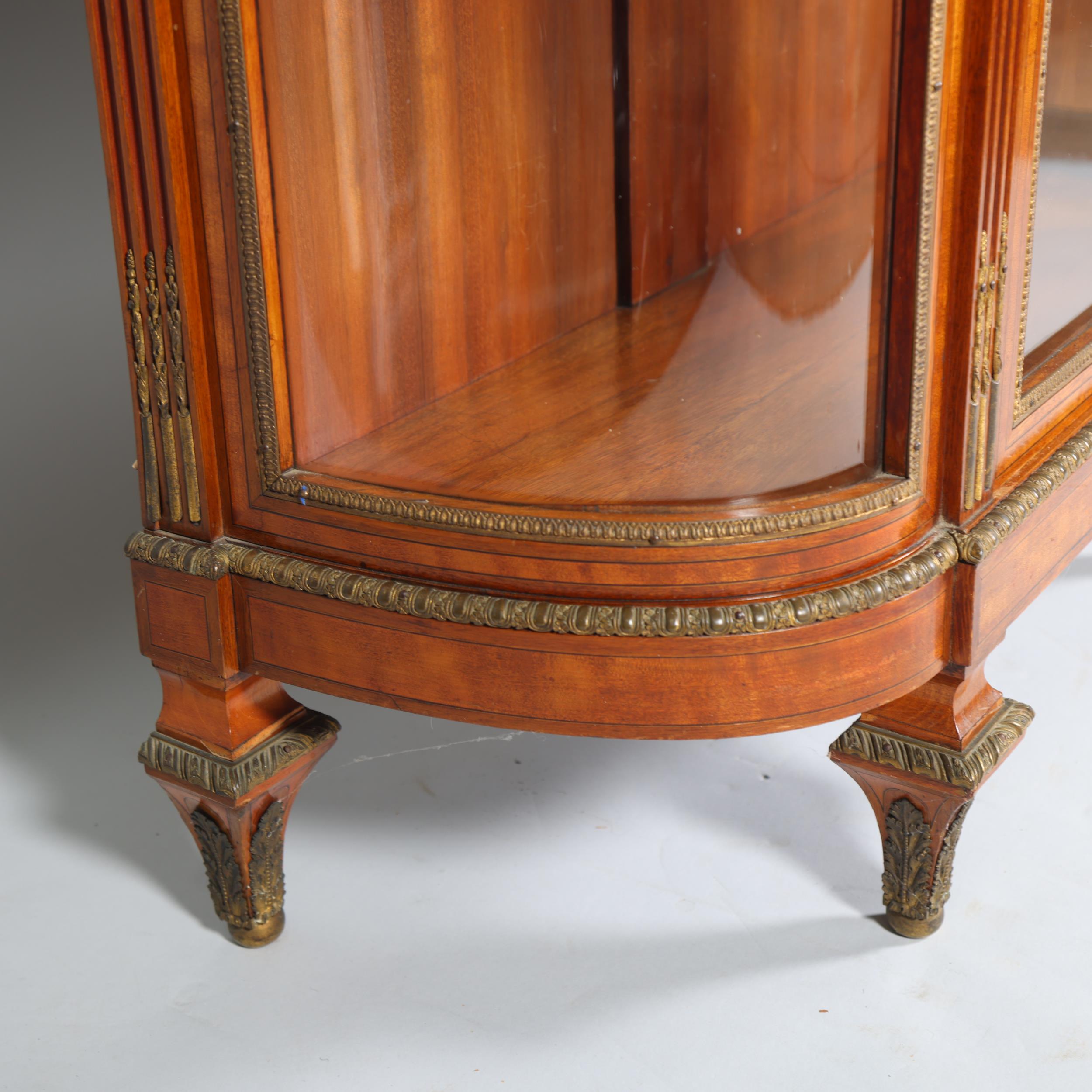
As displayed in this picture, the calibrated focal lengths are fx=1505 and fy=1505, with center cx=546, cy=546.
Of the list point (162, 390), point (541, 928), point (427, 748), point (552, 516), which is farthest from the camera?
point (427, 748)

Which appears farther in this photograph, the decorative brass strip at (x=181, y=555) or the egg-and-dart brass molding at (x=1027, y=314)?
the decorative brass strip at (x=181, y=555)

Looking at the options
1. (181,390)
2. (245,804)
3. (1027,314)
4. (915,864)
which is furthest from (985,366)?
(245,804)

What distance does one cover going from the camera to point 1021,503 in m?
1.31

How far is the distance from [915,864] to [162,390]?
819mm

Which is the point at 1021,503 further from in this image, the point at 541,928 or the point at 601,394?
the point at 541,928

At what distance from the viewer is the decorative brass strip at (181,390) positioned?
1.24 metres

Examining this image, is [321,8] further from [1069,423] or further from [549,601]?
[1069,423]

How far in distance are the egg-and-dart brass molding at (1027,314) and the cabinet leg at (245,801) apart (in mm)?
717

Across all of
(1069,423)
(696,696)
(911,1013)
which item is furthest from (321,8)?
(911,1013)

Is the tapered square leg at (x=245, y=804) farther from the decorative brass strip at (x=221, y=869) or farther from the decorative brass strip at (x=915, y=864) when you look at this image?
the decorative brass strip at (x=915, y=864)

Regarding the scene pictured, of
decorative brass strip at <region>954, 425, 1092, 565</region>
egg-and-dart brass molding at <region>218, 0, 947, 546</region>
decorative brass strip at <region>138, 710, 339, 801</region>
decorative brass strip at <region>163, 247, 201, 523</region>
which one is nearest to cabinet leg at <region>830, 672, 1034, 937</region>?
decorative brass strip at <region>954, 425, 1092, 565</region>

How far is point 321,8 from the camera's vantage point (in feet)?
3.90

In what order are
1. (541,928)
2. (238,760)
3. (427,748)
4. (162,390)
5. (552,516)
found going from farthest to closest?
(427,748), (541,928), (238,760), (162,390), (552,516)

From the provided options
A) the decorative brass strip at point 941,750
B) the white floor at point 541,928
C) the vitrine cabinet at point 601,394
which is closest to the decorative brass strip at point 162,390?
the vitrine cabinet at point 601,394
